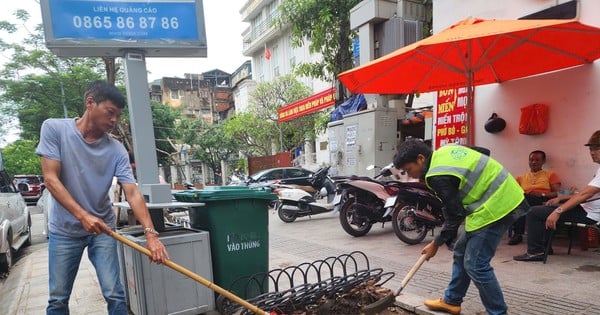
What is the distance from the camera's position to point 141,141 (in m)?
3.20

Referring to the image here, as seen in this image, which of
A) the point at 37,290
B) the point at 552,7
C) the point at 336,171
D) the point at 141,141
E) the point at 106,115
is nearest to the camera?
the point at 106,115

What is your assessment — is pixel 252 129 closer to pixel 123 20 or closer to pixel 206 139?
pixel 206 139

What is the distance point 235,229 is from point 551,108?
185 inches

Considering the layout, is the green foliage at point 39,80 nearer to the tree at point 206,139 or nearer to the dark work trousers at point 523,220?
the tree at point 206,139

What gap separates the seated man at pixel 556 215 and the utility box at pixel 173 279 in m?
3.49

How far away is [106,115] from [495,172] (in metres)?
2.68

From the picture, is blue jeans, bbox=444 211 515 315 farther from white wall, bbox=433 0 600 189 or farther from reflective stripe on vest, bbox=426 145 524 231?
white wall, bbox=433 0 600 189

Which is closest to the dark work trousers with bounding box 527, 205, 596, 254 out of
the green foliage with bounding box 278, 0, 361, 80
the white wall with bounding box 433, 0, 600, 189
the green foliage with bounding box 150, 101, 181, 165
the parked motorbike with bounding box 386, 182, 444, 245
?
the white wall with bounding box 433, 0, 600, 189

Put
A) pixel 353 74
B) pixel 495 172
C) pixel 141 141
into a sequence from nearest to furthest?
pixel 495 172, pixel 141 141, pixel 353 74

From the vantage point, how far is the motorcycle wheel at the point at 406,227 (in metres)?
5.22

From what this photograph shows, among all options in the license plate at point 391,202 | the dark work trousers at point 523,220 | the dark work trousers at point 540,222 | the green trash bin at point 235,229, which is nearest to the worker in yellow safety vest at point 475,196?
the green trash bin at point 235,229

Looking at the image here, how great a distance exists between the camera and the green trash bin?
3.04 meters

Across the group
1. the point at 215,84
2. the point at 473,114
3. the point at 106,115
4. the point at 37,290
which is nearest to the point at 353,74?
the point at 473,114

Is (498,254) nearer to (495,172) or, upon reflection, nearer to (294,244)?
(495,172)
